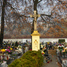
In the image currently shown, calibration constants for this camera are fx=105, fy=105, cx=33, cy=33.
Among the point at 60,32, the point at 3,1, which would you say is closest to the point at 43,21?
the point at 60,32

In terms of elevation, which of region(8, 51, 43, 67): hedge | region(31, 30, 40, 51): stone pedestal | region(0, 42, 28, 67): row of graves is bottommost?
region(0, 42, 28, 67): row of graves

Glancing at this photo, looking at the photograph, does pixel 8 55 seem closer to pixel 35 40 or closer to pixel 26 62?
pixel 35 40

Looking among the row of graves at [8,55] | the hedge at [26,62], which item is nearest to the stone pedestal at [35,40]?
the row of graves at [8,55]

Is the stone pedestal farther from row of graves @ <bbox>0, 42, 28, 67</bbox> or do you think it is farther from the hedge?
the hedge

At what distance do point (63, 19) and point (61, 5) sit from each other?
5.44ft

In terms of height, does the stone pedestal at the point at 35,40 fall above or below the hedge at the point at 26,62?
above

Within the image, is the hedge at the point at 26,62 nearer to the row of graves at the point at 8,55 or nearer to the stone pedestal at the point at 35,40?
the row of graves at the point at 8,55

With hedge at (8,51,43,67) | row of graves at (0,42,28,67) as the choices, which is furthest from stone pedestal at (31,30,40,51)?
hedge at (8,51,43,67)

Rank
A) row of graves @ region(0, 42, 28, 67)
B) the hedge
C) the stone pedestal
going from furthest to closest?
the stone pedestal → row of graves @ region(0, 42, 28, 67) → the hedge

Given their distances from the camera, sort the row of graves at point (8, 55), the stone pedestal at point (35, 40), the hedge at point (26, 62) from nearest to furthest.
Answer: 1. the hedge at point (26, 62)
2. the row of graves at point (8, 55)
3. the stone pedestal at point (35, 40)

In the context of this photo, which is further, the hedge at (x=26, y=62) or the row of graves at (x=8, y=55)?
the row of graves at (x=8, y=55)

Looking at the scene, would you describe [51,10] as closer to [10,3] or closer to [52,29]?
[52,29]

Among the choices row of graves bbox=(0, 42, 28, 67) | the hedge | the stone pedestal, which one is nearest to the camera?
the hedge

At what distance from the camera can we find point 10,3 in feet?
45.1
